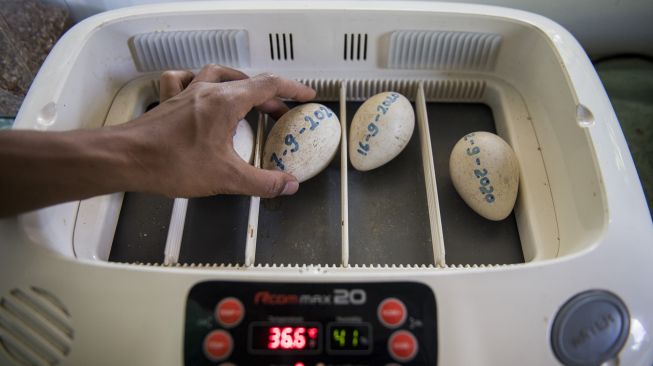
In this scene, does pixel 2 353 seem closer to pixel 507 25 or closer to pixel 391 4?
pixel 391 4

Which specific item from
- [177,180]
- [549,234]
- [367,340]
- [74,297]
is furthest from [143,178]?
[549,234]

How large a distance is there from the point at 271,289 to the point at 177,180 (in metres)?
0.18

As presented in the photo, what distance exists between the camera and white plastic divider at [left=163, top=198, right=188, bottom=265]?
2.04 ft

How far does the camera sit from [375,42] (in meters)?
0.77

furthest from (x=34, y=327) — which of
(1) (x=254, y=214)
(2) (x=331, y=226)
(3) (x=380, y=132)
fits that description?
(3) (x=380, y=132)

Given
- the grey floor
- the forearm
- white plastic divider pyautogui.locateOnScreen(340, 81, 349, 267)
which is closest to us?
the forearm

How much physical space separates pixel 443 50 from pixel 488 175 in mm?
239

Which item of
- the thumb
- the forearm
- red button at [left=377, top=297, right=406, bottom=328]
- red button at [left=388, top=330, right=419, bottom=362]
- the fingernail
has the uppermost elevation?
the forearm

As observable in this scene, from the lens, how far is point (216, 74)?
710 mm

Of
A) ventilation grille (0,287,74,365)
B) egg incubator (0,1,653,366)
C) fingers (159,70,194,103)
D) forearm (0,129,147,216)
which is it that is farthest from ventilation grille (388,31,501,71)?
ventilation grille (0,287,74,365)

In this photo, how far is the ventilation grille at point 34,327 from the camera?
52 cm

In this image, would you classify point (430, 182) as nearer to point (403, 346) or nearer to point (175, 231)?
point (403, 346)

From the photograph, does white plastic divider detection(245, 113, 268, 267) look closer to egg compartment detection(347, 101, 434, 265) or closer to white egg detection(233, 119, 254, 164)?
white egg detection(233, 119, 254, 164)

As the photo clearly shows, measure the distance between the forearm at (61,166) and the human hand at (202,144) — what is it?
19mm
